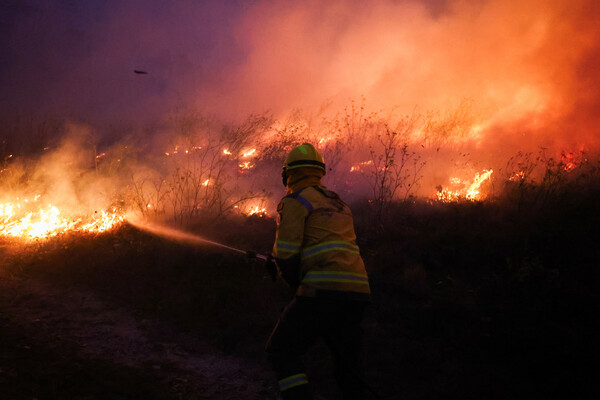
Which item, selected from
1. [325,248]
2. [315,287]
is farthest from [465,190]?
[315,287]

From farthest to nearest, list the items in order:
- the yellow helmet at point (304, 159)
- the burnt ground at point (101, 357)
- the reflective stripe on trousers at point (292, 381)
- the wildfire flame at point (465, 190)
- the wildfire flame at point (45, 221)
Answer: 1. the wildfire flame at point (465, 190)
2. the wildfire flame at point (45, 221)
3. the burnt ground at point (101, 357)
4. the yellow helmet at point (304, 159)
5. the reflective stripe on trousers at point (292, 381)

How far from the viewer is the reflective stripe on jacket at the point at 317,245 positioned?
8.06 ft

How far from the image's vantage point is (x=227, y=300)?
5.19m

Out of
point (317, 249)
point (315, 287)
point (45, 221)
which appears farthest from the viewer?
point (45, 221)

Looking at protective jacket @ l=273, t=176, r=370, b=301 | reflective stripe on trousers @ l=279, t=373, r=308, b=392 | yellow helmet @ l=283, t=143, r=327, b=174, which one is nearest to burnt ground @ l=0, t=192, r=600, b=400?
reflective stripe on trousers @ l=279, t=373, r=308, b=392

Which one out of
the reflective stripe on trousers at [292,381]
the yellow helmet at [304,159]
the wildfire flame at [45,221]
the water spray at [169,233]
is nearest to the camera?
the reflective stripe on trousers at [292,381]

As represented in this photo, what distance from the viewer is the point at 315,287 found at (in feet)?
7.95

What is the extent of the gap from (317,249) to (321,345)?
241 centimetres

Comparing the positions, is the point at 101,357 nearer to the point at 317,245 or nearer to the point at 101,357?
the point at 101,357

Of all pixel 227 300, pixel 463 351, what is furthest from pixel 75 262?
pixel 463 351

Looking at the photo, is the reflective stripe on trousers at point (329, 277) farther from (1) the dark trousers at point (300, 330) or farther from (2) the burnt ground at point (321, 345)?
(2) the burnt ground at point (321, 345)

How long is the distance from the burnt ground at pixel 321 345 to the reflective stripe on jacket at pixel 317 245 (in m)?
1.82

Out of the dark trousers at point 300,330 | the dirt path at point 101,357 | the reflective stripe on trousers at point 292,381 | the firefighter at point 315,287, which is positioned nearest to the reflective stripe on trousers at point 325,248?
the firefighter at point 315,287

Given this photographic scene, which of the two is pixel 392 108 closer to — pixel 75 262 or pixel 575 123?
pixel 575 123
